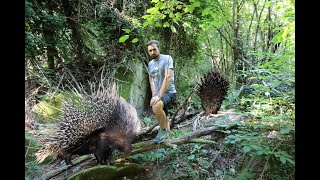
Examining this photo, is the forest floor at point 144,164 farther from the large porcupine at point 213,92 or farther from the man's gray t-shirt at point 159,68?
the man's gray t-shirt at point 159,68

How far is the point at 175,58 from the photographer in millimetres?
8383

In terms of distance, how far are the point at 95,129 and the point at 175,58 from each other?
17.1 ft

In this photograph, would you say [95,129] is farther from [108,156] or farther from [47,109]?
[47,109]

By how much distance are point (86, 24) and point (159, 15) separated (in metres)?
4.18

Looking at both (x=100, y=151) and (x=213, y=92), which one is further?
(x=213, y=92)

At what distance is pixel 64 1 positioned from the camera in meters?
6.55

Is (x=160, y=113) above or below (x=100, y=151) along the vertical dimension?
above

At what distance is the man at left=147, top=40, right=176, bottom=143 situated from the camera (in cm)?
352

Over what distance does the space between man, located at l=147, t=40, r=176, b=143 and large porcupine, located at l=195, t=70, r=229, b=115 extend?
66.9 inches

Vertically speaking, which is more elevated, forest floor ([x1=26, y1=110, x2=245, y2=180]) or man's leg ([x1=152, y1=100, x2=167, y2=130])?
man's leg ([x1=152, y1=100, x2=167, y2=130])

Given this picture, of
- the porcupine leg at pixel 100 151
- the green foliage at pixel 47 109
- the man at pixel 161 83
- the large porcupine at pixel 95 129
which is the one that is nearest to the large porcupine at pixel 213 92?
the man at pixel 161 83

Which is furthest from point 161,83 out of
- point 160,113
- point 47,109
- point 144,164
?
point 47,109

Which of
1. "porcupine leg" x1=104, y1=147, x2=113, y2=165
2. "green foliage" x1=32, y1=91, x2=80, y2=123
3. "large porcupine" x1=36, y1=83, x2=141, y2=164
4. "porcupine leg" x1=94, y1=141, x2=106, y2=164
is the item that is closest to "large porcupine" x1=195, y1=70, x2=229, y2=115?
"large porcupine" x1=36, y1=83, x2=141, y2=164

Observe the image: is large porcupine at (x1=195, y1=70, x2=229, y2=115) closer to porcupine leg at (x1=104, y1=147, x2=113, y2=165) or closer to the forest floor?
the forest floor
